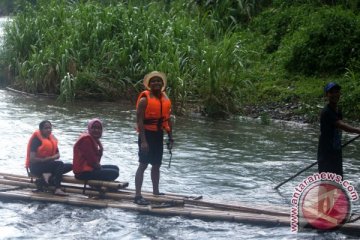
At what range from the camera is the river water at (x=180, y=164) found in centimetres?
836

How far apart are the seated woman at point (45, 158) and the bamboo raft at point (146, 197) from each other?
13cm

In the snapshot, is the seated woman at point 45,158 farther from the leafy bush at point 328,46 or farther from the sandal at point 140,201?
the leafy bush at point 328,46

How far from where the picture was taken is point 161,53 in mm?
17266

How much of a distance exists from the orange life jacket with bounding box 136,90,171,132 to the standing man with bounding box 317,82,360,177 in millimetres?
1738

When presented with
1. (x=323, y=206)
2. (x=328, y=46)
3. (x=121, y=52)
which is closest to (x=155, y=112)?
(x=323, y=206)

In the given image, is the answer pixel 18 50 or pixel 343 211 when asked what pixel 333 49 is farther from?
pixel 343 211

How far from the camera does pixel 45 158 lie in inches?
376

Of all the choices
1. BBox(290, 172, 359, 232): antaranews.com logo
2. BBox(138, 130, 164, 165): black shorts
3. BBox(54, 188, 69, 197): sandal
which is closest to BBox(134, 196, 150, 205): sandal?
BBox(138, 130, 164, 165): black shorts

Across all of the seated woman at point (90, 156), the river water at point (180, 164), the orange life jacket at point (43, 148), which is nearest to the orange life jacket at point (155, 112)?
the seated woman at point (90, 156)

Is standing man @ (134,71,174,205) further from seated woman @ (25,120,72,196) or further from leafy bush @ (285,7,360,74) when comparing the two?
leafy bush @ (285,7,360,74)

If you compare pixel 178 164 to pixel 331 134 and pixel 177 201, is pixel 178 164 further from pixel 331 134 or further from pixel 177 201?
pixel 331 134

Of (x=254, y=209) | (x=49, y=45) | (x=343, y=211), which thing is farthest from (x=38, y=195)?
(x=49, y=45)

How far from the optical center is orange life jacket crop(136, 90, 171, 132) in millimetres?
8906

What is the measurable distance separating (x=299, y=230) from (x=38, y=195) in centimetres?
307
